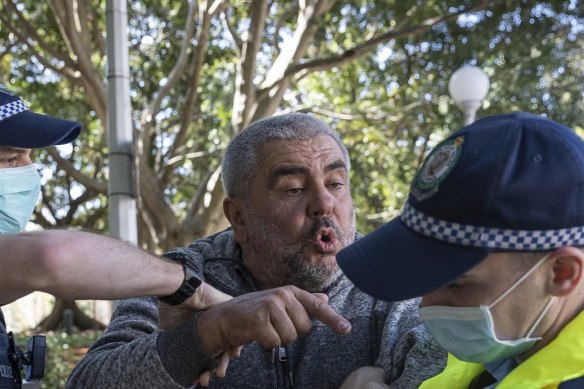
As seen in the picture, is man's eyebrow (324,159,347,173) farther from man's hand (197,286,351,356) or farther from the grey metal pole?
the grey metal pole

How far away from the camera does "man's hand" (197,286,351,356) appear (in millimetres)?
2297

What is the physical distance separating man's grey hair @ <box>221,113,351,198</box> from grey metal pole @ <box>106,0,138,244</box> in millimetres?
3900

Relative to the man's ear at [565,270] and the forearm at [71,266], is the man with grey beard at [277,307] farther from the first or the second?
the man's ear at [565,270]

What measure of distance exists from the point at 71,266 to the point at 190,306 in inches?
26.4

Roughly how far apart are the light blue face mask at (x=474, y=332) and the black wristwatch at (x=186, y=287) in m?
0.61

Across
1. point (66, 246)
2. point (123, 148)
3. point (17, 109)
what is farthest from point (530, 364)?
point (123, 148)

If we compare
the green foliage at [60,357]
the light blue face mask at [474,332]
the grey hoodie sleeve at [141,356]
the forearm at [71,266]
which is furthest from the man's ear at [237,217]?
the green foliage at [60,357]

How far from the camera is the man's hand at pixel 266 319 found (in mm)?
2297

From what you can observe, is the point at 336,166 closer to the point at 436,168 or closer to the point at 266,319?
Result: the point at 266,319

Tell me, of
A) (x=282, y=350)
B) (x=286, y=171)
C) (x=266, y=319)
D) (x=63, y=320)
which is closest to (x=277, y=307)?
(x=266, y=319)

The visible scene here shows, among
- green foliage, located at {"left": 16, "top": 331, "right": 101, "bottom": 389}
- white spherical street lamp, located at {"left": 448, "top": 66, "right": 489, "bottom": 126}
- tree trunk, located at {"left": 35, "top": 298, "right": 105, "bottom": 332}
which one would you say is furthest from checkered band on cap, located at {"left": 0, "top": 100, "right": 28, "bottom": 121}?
tree trunk, located at {"left": 35, "top": 298, "right": 105, "bottom": 332}

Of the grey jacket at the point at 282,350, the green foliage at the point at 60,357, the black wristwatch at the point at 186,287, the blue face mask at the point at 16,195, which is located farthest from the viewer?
the green foliage at the point at 60,357

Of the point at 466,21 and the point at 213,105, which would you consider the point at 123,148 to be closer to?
the point at 213,105

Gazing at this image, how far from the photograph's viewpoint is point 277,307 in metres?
2.30
